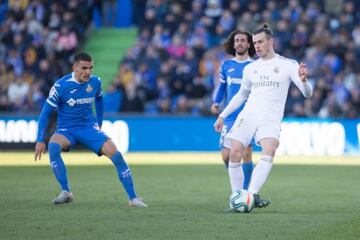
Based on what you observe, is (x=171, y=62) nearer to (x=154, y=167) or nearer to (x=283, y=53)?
(x=283, y=53)

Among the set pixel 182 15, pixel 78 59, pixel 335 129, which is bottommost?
pixel 335 129

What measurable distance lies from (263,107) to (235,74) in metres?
1.95

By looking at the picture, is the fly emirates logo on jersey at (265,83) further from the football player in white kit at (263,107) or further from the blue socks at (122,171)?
the blue socks at (122,171)

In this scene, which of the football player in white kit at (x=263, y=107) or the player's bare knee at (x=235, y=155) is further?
the player's bare knee at (x=235, y=155)

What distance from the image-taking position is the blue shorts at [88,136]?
12.9 metres

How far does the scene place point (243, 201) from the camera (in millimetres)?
11430

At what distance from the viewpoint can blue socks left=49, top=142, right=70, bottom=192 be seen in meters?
12.9

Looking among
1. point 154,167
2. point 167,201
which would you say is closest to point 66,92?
point 167,201

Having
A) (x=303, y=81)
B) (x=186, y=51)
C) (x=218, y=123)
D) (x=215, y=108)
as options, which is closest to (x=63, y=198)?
(x=218, y=123)

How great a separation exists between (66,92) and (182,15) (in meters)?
17.7

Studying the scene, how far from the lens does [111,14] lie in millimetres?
34875

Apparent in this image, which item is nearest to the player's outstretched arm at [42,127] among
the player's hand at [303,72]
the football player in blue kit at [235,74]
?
the football player in blue kit at [235,74]

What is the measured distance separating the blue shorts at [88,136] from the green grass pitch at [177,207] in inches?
29.0

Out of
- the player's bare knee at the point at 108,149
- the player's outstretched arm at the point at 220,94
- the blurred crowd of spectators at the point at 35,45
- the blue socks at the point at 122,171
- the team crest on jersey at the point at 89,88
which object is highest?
the team crest on jersey at the point at 89,88
